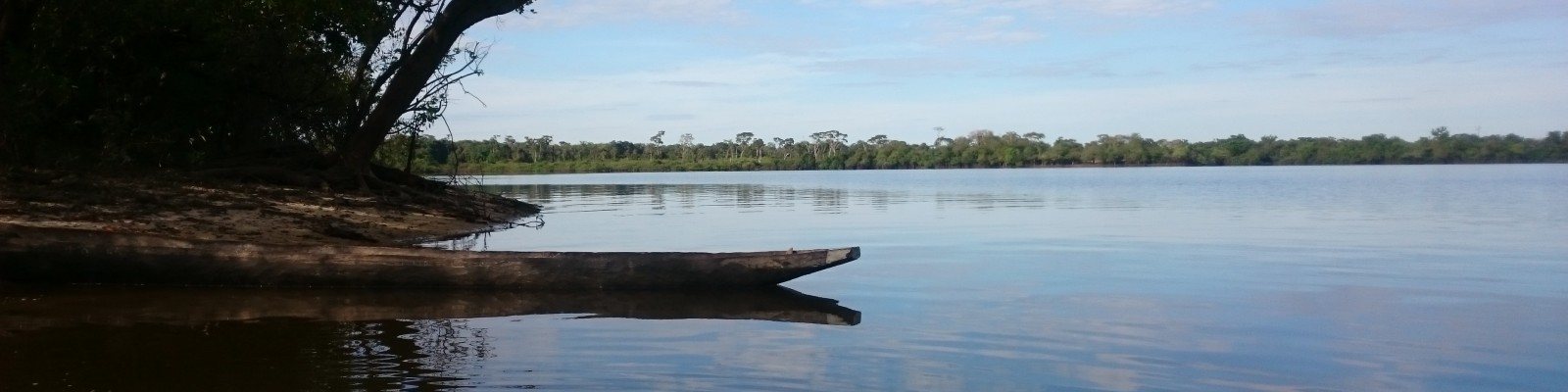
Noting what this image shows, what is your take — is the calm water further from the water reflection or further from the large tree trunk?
the large tree trunk

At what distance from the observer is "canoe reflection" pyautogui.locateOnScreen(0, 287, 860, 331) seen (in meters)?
7.27

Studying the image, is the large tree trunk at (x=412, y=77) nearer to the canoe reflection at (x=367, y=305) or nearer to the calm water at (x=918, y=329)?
the calm water at (x=918, y=329)

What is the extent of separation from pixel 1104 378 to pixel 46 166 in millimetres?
12891

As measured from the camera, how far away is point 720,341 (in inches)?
259

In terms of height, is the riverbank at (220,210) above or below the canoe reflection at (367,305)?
above

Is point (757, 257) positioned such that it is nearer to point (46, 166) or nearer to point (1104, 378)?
point (1104, 378)

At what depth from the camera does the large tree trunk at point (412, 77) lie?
55.5 ft

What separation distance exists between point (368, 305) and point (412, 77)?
386 inches

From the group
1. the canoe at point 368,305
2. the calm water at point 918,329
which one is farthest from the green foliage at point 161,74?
the calm water at point 918,329

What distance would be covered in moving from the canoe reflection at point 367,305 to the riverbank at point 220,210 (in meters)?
0.58

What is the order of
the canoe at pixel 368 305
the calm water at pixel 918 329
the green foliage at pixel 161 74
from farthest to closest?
the green foliage at pixel 161 74 < the canoe at pixel 368 305 < the calm water at pixel 918 329

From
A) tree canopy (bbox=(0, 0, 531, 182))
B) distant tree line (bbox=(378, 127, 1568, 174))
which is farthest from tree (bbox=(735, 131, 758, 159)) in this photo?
tree canopy (bbox=(0, 0, 531, 182))

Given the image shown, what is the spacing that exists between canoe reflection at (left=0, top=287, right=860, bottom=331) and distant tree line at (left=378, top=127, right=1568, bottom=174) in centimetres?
6168

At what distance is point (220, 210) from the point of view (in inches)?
488
